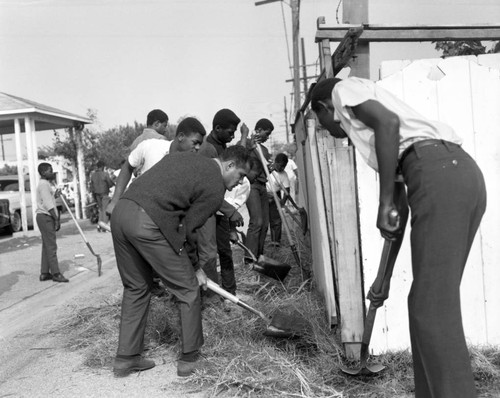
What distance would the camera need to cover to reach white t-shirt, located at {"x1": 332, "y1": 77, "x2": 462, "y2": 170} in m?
2.64

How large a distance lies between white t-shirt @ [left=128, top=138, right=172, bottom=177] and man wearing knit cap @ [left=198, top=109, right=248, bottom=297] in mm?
441

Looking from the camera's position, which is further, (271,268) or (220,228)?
(271,268)

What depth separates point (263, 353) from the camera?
399 centimetres

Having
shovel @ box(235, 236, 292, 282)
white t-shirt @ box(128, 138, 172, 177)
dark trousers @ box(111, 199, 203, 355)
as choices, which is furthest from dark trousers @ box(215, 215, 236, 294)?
dark trousers @ box(111, 199, 203, 355)

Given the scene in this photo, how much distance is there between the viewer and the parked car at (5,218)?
53.4ft

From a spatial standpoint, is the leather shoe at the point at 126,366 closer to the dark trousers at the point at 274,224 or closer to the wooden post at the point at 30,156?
the dark trousers at the point at 274,224

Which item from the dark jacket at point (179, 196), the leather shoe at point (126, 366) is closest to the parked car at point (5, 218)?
the leather shoe at point (126, 366)

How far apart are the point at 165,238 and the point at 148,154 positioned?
1934mm

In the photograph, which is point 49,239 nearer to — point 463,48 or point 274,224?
point 274,224

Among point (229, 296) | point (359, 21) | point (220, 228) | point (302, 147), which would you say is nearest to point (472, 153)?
point (359, 21)

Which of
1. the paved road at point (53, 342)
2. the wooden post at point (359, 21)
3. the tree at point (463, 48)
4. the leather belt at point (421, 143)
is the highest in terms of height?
the tree at point (463, 48)

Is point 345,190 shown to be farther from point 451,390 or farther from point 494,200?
point 451,390

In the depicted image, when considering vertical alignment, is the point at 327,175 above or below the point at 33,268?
above

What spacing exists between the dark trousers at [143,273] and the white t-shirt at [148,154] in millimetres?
1682
